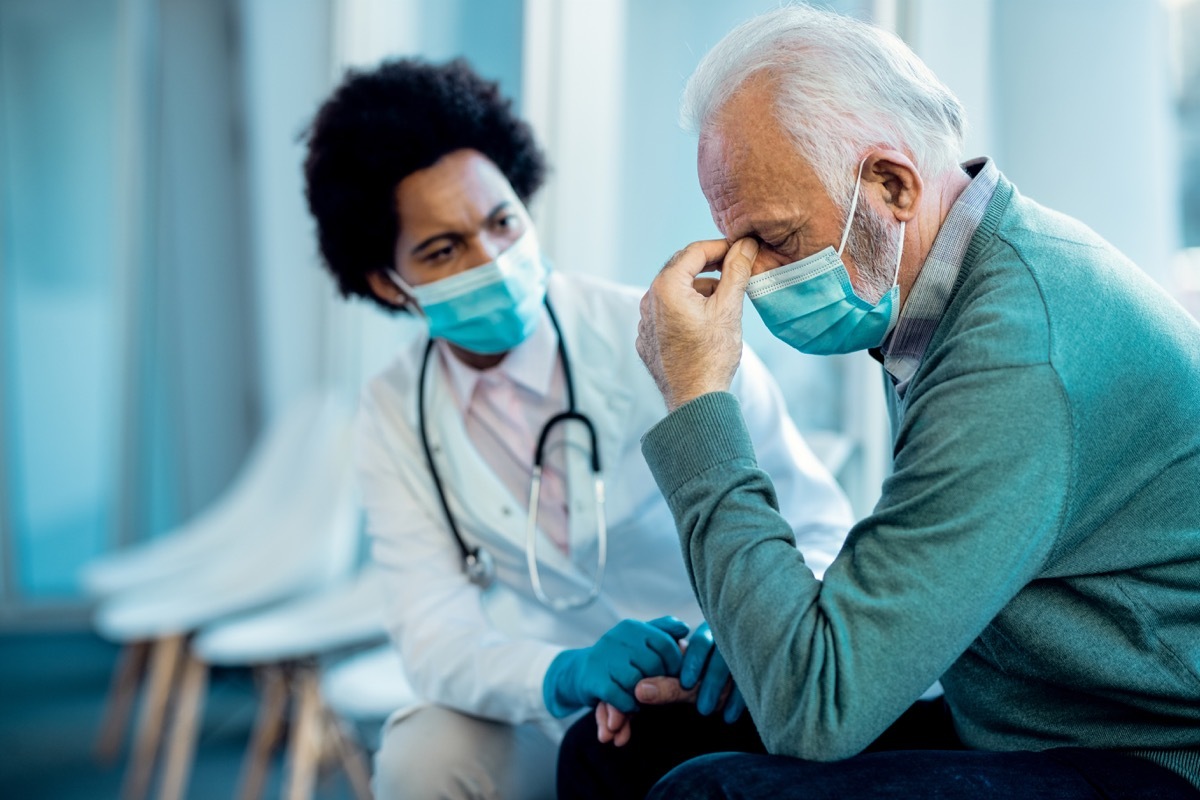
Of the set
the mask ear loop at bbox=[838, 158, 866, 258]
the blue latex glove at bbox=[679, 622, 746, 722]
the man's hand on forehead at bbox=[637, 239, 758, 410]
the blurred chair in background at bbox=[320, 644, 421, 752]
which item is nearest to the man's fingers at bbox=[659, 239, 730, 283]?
the man's hand on forehead at bbox=[637, 239, 758, 410]

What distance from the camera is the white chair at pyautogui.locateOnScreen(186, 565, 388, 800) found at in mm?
2150

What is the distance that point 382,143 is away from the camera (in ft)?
5.01

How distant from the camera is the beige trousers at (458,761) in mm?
1274

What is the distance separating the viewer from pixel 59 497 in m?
4.48

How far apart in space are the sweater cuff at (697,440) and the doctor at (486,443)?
44 cm

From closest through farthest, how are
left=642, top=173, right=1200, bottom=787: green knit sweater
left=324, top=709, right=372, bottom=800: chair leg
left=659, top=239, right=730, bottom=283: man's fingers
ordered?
left=642, top=173, right=1200, bottom=787: green knit sweater < left=659, top=239, right=730, bottom=283: man's fingers < left=324, top=709, right=372, bottom=800: chair leg

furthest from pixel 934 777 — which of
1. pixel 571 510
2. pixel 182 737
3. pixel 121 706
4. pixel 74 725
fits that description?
pixel 74 725

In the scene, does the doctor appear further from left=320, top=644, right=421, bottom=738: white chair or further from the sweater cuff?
the sweater cuff

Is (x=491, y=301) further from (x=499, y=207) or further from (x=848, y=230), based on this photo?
(x=848, y=230)

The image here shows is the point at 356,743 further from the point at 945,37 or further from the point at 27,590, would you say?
the point at 27,590

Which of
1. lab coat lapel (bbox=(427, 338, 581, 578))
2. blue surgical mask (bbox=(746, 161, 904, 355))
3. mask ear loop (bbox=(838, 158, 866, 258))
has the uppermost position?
mask ear loop (bbox=(838, 158, 866, 258))

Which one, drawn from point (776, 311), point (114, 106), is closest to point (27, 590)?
point (114, 106)

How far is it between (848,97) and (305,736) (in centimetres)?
171

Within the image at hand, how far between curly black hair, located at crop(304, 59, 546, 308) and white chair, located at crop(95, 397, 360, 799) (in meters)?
1.13
